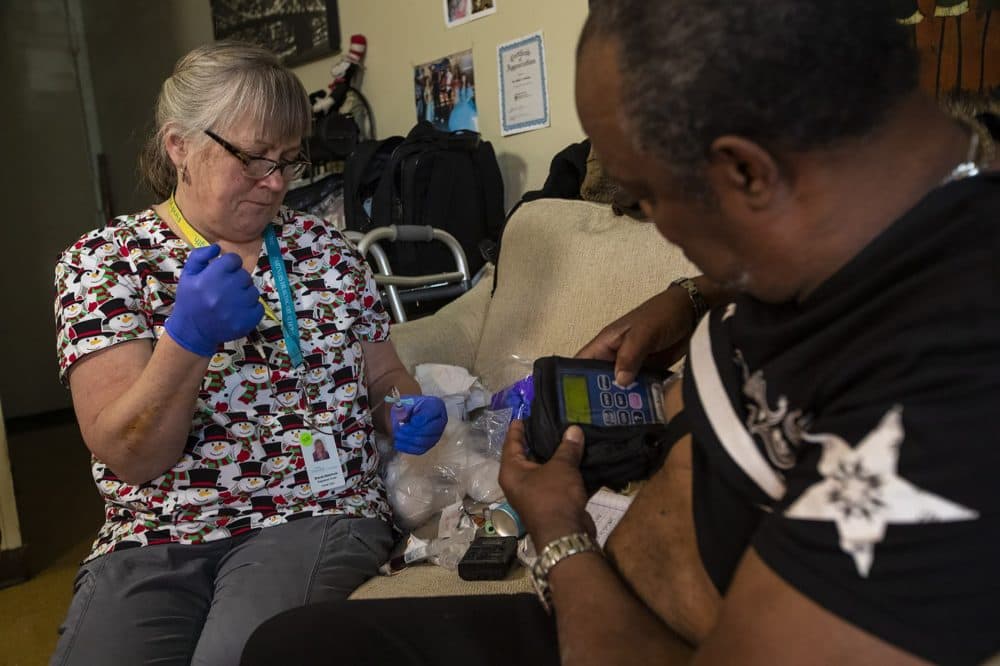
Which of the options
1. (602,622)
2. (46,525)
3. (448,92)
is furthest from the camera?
(46,525)

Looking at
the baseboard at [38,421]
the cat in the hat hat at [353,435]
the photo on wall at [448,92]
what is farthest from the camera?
the baseboard at [38,421]

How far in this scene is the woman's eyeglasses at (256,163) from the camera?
49.8 inches

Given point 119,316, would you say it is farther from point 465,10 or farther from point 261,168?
point 465,10

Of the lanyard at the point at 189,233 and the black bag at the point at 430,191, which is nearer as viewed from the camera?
the lanyard at the point at 189,233

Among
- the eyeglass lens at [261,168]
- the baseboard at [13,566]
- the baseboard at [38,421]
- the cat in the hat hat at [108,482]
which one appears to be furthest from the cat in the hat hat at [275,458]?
the baseboard at [38,421]

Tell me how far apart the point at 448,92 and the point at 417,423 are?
5.19 ft

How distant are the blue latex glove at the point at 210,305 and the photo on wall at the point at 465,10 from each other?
161cm

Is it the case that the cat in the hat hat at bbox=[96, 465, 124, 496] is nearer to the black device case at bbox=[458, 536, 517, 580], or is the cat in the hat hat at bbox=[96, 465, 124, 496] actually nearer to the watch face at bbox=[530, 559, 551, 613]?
the black device case at bbox=[458, 536, 517, 580]

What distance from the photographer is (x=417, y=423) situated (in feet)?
4.52

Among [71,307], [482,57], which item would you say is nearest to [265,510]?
[71,307]

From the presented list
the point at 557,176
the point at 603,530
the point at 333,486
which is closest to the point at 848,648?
the point at 603,530

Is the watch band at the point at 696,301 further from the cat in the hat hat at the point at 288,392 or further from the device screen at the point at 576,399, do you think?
the cat in the hat hat at the point at 288,392

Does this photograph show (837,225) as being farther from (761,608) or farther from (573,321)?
(573,321)

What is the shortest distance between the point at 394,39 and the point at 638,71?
→ 2422 mm
